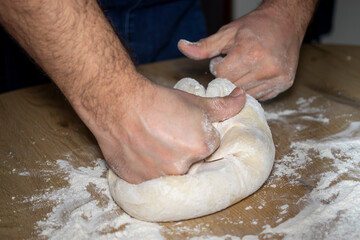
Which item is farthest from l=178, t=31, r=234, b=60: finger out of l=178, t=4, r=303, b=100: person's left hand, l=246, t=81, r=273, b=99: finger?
l=246, t=81, r=273, b=99: finger

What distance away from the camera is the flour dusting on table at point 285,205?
95 centimetres

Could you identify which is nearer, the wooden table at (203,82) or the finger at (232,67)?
the wooden table at (203,82)

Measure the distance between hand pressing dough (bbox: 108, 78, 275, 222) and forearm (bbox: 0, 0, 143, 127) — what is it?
0.69 ft

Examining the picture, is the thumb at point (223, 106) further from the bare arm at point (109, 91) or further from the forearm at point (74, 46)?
the forearm at point (74, 46)

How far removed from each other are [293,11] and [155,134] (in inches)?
32.6

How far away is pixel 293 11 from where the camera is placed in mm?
1487

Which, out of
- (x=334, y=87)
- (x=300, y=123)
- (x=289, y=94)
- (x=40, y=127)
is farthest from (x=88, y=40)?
(x=334, y=87)

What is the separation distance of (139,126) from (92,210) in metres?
0.27

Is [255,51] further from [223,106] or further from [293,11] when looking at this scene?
[223,106]

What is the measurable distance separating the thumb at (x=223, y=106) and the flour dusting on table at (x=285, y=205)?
214mm

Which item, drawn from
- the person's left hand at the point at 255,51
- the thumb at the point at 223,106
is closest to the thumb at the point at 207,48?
the person's left hand at the point at 255,51

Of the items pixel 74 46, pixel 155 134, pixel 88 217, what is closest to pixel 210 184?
pixel 155 134

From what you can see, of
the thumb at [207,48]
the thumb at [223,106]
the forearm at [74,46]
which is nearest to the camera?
the forearm at [74,46]

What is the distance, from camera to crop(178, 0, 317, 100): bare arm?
4.50 feet
